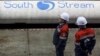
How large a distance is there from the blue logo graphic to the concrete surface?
107 cm

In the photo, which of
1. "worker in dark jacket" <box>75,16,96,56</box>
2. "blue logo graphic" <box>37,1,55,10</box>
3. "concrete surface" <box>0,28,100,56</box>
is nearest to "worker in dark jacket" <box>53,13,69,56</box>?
"worker in dark jacket" <box>75,16,96,56</box>

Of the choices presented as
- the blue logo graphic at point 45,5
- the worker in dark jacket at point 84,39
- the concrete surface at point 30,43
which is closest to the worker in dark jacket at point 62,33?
the worker in dark jacket at point 84,39

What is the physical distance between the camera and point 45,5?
48.1ft

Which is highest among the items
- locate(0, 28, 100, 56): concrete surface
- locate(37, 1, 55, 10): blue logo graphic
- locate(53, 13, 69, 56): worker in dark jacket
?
locate(53, 13, 69, 56): worker in dark jacket

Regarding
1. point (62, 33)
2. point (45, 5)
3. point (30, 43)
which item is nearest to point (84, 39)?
point (62, 33)

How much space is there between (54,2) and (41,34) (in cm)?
190

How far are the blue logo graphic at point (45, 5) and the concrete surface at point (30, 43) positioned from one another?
1.07 meters

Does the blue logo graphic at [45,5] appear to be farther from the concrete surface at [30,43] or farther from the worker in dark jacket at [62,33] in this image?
the worker in dark jacket at [62,33]

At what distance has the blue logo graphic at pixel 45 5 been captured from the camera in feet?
47.6

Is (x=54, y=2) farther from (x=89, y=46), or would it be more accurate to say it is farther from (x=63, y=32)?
(x=89, y=46)

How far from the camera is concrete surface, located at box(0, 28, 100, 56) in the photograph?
11135 millimetres

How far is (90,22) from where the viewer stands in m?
15.2

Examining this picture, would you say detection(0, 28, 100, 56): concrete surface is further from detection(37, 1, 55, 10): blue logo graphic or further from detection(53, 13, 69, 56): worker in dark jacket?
detection(53, 13, 69, 56): worker in dark jacket

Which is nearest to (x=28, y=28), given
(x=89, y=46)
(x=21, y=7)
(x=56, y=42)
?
(x=21, y=7)
